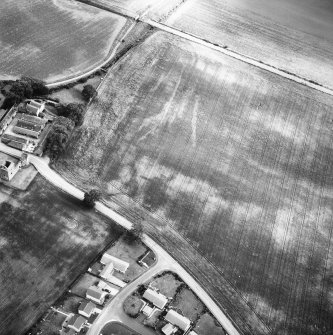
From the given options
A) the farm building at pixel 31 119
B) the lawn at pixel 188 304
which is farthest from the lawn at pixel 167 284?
the farm building at pixel 31 119

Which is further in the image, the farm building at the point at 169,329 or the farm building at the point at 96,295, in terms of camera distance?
the farm building at the point at 96,295

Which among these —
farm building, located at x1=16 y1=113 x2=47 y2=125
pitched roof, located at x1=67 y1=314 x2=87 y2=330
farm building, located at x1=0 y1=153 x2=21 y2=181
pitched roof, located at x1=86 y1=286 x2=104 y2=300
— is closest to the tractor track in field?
farm building, located at x1=16 y1=113 x2=47 y2=125

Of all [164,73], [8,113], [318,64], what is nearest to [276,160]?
[164,73]

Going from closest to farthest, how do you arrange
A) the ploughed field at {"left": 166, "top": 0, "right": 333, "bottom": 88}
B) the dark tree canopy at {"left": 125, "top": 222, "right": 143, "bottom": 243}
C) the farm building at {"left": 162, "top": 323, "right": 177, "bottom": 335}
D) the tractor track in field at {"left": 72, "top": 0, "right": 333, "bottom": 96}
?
the farm building at {"left": 162, "top": 323, "right": 177, "bottom": 335} < the dark tree canopy at {"left": 125, "top": 222, "right": 143, "bottom": 243} < the tractor track in field at {"left": 72, "top": 0, "right": 333, "bottom": 96} < the ploughed field at {"left": 166, "top": 0, "right": 333, "bottom": 88}

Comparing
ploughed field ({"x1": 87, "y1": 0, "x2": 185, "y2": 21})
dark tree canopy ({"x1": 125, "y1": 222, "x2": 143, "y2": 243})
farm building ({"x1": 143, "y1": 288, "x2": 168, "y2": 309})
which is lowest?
farm building ({"x1": 143, "y1": 288, "x2": 168, "y2": 309})

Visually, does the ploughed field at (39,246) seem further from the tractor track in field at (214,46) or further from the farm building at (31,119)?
the tractor track in field at (214,46)

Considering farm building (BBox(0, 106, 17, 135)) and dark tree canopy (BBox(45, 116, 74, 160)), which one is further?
farm building (BBox(0, 106, 17, 135))

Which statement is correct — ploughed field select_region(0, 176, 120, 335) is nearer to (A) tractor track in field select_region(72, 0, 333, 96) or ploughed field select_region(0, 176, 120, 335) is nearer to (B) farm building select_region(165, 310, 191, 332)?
(B) farm building select_region(165, 310, 191, 332)
